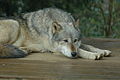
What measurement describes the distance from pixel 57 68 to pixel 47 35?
5.34 feet

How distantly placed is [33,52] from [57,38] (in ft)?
1.51

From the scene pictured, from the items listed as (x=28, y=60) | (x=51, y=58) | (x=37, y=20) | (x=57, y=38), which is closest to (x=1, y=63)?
(x=28, y=60)

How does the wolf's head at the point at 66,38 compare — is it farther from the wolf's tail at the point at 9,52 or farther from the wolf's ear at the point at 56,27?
the wolf's tail at the point at 9,52

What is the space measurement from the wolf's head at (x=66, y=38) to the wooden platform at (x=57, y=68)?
107mm

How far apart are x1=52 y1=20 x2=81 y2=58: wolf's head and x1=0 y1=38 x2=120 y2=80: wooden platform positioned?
0.11 meters

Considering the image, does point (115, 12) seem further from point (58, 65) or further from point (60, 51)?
point (58, 65)

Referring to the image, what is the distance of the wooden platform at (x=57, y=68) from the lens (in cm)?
404

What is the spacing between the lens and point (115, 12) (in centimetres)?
947

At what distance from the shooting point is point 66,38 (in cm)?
561

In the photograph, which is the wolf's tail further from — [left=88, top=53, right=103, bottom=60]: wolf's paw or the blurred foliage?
the blurred foliage

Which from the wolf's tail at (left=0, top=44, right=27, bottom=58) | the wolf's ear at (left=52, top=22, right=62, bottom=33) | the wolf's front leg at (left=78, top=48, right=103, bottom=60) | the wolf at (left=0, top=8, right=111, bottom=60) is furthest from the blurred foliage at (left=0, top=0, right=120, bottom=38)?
the wolf's tail at (left=0, top=44, right=27, bottom=58)

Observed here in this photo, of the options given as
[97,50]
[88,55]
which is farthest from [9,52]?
[97,50]

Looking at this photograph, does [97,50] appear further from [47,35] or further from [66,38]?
[47,35]

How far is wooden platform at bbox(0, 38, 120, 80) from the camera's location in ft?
13.3
